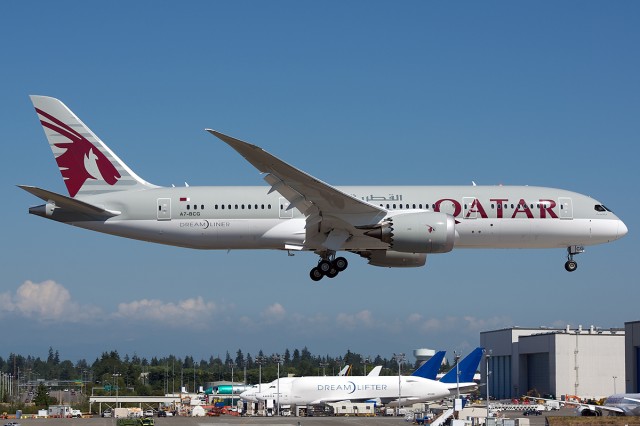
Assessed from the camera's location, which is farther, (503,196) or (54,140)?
(54,140)

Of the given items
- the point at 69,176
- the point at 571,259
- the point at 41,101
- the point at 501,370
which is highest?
the point at 41,101

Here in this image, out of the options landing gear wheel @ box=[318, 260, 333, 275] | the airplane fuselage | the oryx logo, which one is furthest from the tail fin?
the airplane fuselage

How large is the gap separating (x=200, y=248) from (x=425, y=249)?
13462 millimetres

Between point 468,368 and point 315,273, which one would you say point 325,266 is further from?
point 468,368

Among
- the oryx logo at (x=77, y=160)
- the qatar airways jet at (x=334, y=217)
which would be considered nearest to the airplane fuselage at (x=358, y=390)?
the qatar airways jet at (x=334, y=217)

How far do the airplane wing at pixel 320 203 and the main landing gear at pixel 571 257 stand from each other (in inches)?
484

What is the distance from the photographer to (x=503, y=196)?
57156 mm

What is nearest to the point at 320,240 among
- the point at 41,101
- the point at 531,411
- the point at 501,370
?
the point at 41,101

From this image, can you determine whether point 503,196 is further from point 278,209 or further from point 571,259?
point 278,209

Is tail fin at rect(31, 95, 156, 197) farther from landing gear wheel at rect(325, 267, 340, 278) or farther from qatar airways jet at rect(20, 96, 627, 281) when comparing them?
landing gear wheel at rect(325, 267, 340, 278)

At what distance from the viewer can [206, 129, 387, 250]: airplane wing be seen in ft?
168

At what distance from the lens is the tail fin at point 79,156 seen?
60.3 m

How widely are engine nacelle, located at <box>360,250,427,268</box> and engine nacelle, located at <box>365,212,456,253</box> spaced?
514cm

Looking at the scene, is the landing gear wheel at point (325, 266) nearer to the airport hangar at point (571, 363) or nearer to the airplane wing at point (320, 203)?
the airplane wing at point (320, 203)
